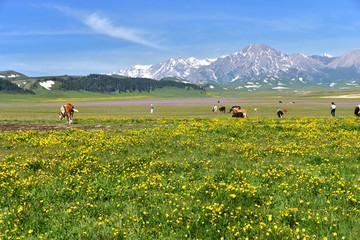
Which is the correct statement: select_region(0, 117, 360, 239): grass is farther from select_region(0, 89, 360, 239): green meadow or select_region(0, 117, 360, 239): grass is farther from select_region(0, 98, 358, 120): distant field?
select_region(0, 98, 358, 120): distant field

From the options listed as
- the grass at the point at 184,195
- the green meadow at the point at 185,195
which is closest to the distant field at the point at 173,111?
the green meadow at the point at 185,195

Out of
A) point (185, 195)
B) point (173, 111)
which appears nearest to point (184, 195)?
point (185, 195)

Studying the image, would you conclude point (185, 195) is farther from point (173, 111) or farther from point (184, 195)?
point (173, 111)

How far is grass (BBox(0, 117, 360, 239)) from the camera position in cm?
606

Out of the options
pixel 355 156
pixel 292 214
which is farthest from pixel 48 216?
pixel 355 156

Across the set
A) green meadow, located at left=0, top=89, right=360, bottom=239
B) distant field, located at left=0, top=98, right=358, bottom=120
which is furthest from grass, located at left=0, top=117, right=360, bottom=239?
distant field, located at left=0, top=98, right=358, bottom=120

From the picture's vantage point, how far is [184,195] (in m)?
8.03

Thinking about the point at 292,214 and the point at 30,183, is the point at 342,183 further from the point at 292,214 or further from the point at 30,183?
the point at 30,183

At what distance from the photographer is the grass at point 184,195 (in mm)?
6059

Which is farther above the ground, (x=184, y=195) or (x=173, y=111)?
(x=173, y=111)

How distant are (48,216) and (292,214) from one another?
7.18 m

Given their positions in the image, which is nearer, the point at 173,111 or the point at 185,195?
the point at 185,195

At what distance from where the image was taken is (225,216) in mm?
6418

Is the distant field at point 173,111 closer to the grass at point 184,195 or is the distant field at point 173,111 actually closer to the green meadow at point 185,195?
A: the green meadow at point 185,195
